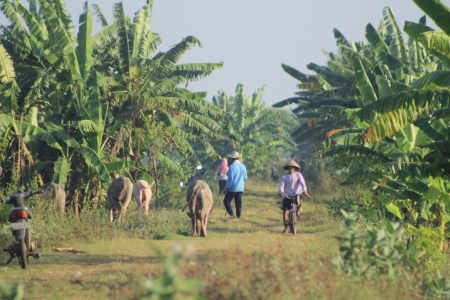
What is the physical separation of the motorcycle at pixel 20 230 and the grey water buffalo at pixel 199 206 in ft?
14.6

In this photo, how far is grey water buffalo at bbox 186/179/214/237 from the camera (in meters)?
13.2

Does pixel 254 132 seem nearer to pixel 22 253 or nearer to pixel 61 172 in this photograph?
pixel 61 172

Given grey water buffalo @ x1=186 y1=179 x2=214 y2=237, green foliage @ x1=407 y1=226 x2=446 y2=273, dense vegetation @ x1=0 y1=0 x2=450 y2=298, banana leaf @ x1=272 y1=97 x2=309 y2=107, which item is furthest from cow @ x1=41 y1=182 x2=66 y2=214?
banana leaf @ x1=272 y1=97 x2=309 y2=107

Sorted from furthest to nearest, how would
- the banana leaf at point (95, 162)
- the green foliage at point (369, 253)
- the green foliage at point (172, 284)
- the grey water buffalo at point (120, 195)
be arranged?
the banana leaf at point (95, 162) → the grey water buffalo at point (120, 195) → the green foliage at point (369, 253) → the green foliage at point (172, 284)

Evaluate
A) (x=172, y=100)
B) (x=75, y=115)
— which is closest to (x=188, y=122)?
(x=172, y=100)

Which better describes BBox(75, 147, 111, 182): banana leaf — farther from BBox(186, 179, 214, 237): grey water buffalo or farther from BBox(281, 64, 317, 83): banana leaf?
BBox(281, 64, 317, 83): banana leaf

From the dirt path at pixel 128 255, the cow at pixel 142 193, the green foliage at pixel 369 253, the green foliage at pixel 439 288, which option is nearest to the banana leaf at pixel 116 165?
the cow at pixel 142 193

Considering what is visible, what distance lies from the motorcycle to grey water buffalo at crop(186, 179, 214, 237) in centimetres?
446

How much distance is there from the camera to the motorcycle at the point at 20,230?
8.82 metres

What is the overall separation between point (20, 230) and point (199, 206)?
5072 mm

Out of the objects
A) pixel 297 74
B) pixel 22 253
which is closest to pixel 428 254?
pixel 22 253

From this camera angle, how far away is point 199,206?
13.2m

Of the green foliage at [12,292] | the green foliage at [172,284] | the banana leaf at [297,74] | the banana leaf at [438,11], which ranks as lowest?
the green foliage at [12,292]

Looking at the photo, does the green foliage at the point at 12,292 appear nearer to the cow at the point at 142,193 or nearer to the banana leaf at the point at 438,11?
the banana leaf at the point at 438,11
